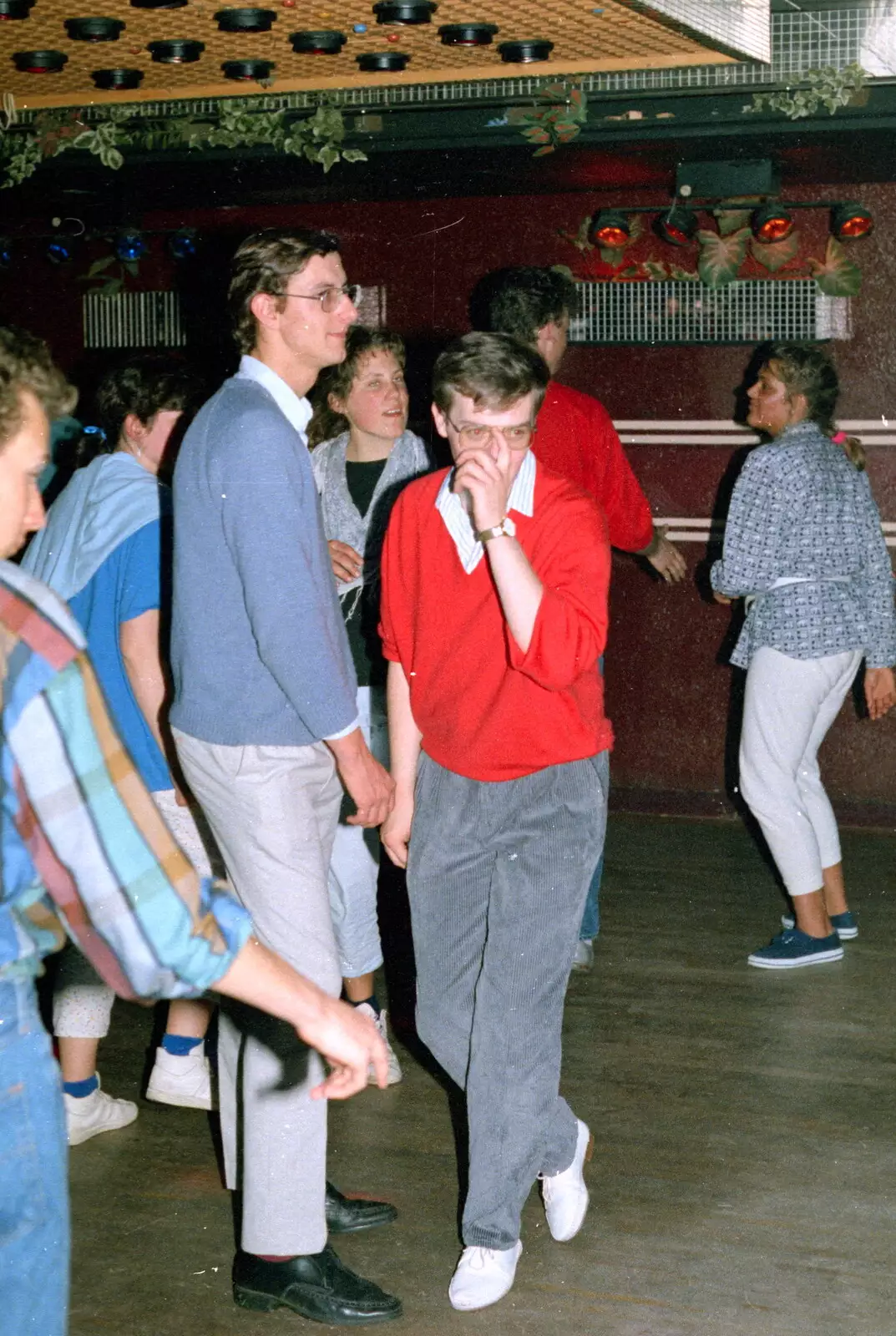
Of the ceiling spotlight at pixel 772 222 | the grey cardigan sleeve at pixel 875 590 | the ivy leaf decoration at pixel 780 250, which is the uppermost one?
the ceiling spotlight at pixel 772 222

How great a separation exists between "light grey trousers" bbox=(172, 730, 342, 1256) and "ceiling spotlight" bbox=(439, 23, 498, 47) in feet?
7.19

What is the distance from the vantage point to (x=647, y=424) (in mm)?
6543

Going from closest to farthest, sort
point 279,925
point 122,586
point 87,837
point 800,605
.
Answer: point 87,837, point 279,925, point 122,586, point 800,605

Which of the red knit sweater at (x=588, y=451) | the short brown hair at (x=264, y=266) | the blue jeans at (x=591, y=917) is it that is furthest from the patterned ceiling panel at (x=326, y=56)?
the blue jeans at (x=591, y=917)

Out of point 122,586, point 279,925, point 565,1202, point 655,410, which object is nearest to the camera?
point 279,925

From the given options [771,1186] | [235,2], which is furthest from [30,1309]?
[235,2]

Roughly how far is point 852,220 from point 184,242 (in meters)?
2.79

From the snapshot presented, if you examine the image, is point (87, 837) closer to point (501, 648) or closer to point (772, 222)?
point (501, 648)

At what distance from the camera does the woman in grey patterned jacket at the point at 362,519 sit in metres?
3.50

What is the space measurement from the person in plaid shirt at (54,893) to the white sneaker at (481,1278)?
1297 mm

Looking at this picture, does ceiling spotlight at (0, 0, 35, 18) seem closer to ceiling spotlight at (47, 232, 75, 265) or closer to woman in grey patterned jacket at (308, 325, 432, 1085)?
woman in grey patterned jacket at (308, 325, 432, 1085)

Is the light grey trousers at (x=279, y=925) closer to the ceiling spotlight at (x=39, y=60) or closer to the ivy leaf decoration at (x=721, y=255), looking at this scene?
the ceiling spotlight at (x=39, y=60)

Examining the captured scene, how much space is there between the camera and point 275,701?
2465mm

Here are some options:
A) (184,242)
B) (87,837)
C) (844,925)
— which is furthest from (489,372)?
(184,242)
